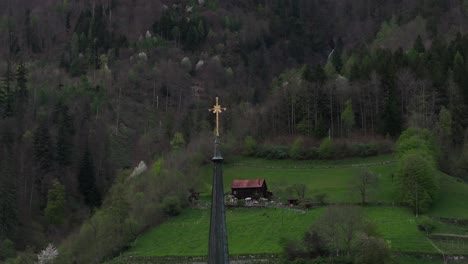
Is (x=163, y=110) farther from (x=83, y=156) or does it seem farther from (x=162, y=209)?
(x=162, y=209)

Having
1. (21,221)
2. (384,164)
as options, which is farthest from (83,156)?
(384,164)

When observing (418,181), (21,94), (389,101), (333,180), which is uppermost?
(21,94)

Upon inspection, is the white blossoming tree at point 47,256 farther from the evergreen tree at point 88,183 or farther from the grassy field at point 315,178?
the evergreen tree at point 88,183

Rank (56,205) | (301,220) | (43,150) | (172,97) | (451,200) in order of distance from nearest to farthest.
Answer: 1. (301,220)
2. (451,200)
3. (56,205)
4. (43,150)
5. (172,97)

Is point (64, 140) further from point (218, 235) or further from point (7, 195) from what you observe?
point (218, 235)

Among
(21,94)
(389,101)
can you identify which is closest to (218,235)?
(389,101)

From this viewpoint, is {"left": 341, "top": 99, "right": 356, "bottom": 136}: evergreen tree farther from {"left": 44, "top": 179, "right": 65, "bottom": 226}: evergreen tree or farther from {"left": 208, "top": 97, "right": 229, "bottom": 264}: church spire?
{"left": 208, "top": 97, "right": 229, "bottom": 264}: church spire

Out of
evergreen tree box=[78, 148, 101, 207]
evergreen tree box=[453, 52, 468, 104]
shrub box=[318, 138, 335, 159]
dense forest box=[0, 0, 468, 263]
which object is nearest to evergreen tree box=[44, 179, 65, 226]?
dense forest box=[0, 0, 468, 263]
